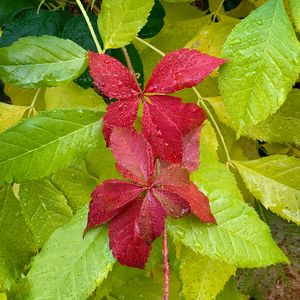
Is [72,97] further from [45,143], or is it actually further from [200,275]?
[200,275]

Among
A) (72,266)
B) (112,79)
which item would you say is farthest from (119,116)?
(72,266)

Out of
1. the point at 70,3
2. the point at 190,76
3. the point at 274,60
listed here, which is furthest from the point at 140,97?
the point at 70,3

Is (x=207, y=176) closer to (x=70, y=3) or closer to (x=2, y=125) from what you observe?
(x=2, y=125)

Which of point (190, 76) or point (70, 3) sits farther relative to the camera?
point (70, 3)

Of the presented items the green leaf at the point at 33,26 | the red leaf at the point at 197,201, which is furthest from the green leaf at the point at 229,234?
the green leaf at the point at 33,26

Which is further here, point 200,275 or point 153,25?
point 153,25

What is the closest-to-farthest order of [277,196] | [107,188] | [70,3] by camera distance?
1. [107,188]
2. [277,196]
3. [70,3]

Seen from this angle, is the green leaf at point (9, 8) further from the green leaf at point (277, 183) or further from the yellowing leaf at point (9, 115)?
the green leaf at point (277, 183)
